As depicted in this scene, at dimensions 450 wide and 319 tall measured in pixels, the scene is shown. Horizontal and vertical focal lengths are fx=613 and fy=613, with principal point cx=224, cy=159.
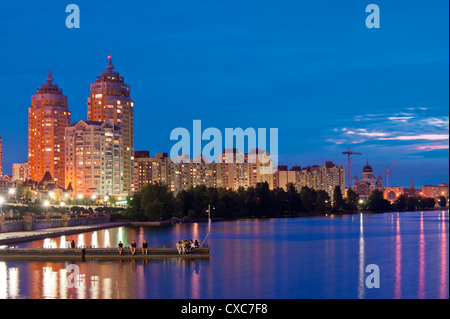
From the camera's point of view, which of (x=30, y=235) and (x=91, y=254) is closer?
(x=91, y=254)

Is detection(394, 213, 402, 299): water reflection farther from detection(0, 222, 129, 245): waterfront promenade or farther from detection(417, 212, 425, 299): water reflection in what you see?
detection(0, 222, 129, 245): waterfront promenade

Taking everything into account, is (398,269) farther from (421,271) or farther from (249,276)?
(249,276)

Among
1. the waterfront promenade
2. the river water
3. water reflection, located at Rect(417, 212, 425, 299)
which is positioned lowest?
water reflection, located at Rect(417, 212, 425, 299)

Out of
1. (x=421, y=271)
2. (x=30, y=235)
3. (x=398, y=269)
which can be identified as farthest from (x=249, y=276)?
(x=30, y=235)

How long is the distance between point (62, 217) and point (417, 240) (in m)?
73.2

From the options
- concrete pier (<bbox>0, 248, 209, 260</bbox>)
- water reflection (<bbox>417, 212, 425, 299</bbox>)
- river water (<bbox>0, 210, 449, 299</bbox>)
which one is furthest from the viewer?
concrete pier (<bbox>0, 248, 209, 260</bbox>)

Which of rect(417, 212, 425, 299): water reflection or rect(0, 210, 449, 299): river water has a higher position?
rect(0, 210, 449, 299): river water

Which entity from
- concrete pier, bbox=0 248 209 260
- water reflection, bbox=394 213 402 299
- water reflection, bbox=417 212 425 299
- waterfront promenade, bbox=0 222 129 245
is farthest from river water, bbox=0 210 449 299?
waterfront promenade, bbox=0 222 129 245

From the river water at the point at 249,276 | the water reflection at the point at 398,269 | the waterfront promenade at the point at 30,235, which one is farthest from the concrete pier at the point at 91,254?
the water reflection at the point at 398,269

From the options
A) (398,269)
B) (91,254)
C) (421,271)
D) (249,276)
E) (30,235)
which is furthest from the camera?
(30,235)

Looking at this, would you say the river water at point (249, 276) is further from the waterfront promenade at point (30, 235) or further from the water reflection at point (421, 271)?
the waterfront promenade at point (30, 235)

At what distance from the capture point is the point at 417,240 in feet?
361
